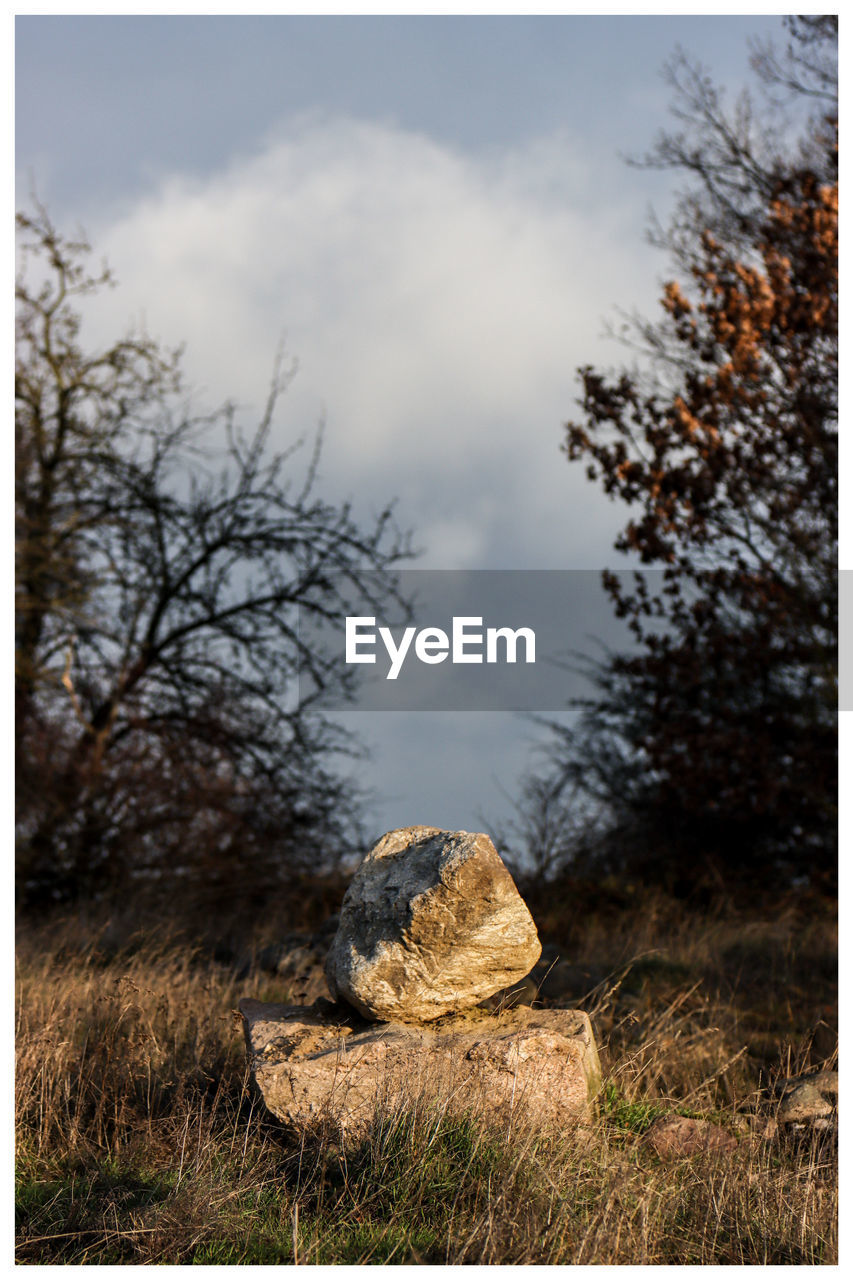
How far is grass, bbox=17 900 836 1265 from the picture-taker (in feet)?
12.5

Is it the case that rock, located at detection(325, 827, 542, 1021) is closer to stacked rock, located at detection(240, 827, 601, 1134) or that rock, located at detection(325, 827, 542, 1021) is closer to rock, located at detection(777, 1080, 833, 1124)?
stacked rock, located at detection(240, 827, 601, 1134)

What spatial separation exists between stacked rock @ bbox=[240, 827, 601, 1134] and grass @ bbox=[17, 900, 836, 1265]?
187mm

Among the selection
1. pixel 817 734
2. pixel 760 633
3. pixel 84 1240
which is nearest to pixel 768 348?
pixel 760 633

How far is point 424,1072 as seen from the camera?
4684 mm

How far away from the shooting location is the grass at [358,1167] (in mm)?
3811

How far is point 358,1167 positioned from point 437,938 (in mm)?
1038

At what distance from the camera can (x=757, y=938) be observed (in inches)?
385

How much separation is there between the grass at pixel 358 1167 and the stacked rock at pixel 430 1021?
0.61 ft

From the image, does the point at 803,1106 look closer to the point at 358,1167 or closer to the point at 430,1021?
the point at 430,1021

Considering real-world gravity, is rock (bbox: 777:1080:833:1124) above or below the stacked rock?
below

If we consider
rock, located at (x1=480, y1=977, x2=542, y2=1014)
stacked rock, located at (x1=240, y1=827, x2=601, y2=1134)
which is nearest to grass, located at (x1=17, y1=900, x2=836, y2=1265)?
stacked rock, located at (x1=240, y1=827, x2=601, y2=1134)

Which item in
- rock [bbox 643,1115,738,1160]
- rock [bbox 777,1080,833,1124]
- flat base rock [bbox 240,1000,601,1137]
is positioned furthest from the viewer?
rock [bbox 777,1080,833,1124]

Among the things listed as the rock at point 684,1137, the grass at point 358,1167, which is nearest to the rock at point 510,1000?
the grass at point 358,1167

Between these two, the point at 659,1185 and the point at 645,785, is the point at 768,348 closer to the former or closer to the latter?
the point at 645,785
